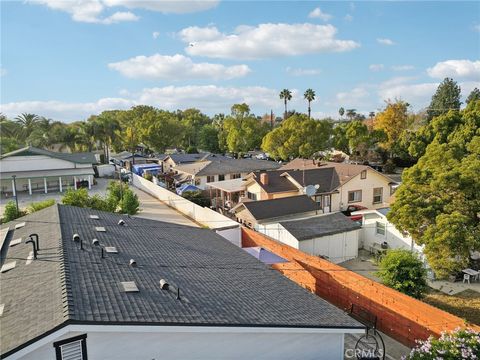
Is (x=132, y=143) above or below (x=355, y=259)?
above

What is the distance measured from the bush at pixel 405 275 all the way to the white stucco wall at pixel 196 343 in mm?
6024

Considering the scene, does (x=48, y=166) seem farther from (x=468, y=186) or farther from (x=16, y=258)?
(x=468, y=186)

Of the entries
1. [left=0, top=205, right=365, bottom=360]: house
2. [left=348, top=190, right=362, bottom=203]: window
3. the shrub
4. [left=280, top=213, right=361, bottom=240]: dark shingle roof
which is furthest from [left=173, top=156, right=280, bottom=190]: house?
[left=0, top=205, right=365, bottom=360]: house

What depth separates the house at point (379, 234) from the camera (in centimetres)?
2347

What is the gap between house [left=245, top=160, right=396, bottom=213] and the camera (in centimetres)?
3506

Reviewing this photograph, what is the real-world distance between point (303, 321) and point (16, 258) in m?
9.94

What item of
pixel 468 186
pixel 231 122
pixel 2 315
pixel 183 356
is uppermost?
pixel 231 122

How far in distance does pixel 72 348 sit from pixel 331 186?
99.6 ft

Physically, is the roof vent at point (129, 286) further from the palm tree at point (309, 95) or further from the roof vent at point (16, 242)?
the palm tree at point (309, 95)

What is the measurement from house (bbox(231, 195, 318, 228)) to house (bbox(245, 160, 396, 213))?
3921 mm

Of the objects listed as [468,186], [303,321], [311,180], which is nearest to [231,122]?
[311,180]

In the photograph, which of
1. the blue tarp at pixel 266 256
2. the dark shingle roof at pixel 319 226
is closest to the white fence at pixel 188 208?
the dark shingle roof at pixel 319 226

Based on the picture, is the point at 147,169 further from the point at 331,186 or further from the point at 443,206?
the point at 443,206

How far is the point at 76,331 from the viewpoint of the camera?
7.78 m
